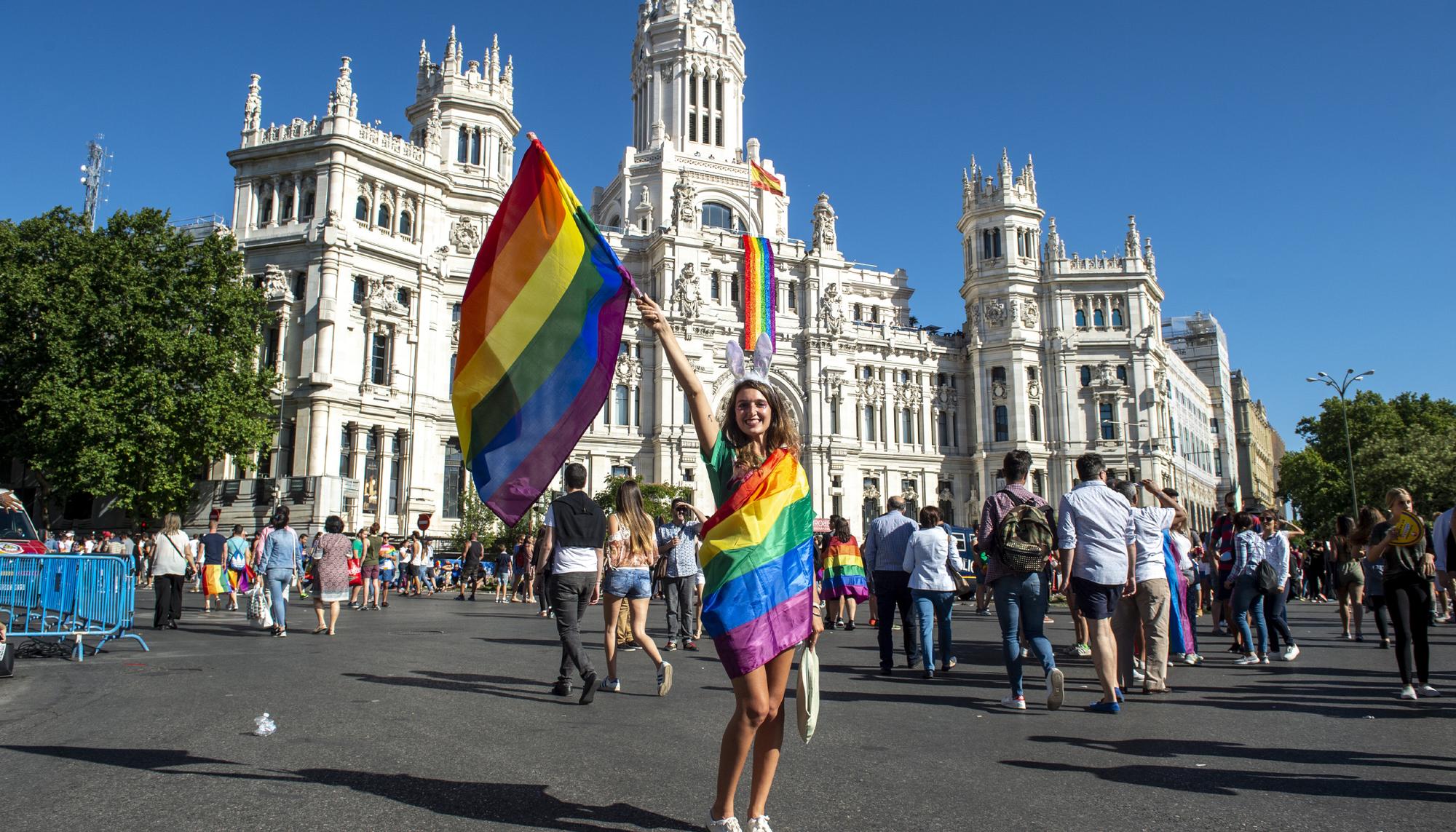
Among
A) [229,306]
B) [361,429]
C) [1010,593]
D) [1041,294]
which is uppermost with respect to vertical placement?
[1041,294]

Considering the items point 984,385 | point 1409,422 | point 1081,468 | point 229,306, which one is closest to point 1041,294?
point 984,385

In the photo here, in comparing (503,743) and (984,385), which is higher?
(984,385)

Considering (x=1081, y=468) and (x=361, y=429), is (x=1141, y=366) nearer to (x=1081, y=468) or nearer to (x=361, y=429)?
(x=361, y=429)

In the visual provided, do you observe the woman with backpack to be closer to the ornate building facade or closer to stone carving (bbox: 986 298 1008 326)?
the ornate building facade

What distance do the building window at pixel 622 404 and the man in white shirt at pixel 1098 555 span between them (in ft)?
149

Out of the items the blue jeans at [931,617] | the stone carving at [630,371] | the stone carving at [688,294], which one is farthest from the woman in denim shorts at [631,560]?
the stone carving at [630,371]

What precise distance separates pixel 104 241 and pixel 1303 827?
133 feet

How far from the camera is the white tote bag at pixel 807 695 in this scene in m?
4.10

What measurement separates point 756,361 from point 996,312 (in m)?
58.3

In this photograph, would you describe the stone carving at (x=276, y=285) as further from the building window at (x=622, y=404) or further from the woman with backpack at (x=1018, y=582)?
the woman with backpack at (x=1018, y=582)

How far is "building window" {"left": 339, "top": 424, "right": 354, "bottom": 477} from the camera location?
41.4 metres

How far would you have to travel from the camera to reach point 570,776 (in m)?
5.12

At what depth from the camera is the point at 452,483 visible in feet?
153

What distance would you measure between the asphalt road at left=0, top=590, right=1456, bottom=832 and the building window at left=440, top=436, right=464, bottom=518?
117 feet
